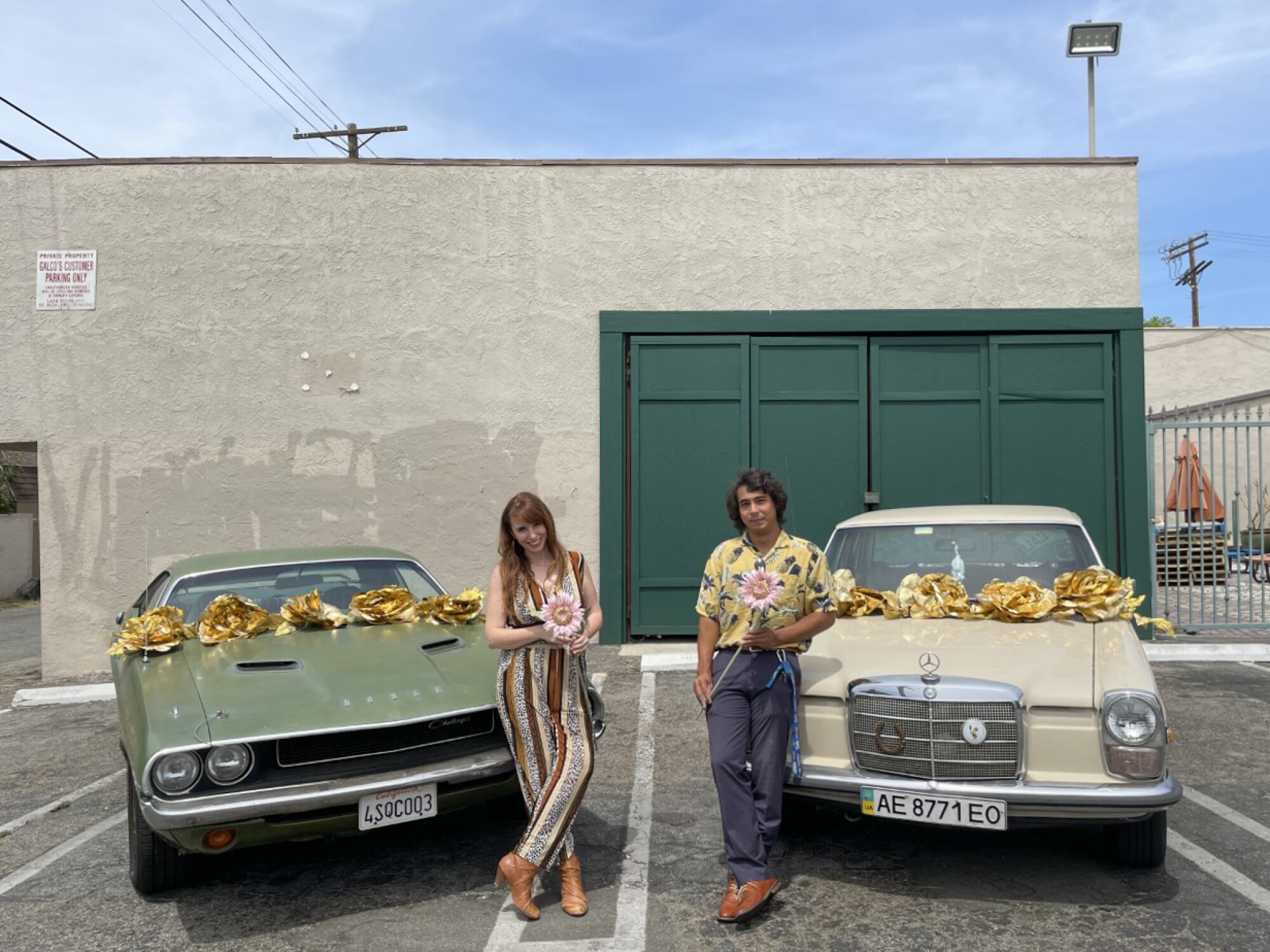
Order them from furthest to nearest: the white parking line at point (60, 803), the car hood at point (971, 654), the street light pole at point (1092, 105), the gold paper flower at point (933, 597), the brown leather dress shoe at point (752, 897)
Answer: the street light pole at point (1092, 105)
the white parking line at point (60, 803)
the gold paper flower at point (933, 597)
the car hood at point (971, 654)
the brown leather dress shoe at point (752, 897)

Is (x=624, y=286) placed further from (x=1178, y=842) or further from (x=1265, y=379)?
(x=1265, y=379)

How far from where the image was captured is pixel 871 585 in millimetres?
5230

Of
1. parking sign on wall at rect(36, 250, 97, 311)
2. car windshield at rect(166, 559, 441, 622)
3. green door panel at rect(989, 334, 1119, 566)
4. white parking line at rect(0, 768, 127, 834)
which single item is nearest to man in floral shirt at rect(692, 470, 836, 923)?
car windshield at rect(166, 559, 441, 622)

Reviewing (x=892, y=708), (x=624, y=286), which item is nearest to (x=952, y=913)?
(x=892, y=708)

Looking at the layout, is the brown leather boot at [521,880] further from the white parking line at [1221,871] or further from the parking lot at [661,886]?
the white parking line at [1221,871]

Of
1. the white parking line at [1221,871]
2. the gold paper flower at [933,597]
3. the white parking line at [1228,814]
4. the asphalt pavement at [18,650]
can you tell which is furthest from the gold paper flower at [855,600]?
the asphalt pavement at [18,650]

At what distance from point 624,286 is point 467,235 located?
1.62 metres

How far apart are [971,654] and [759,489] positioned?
3.76 ft

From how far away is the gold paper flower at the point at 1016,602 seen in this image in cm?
459

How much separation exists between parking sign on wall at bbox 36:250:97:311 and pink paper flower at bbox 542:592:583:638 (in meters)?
8.03

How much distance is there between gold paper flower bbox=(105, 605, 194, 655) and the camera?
4762 millimetres

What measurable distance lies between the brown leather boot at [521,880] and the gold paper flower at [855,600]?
6.43ft

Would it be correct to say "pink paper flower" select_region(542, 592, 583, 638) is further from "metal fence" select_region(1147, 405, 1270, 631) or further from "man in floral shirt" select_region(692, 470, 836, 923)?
"metal fence" select_region(1147, 405, 1270, 631)

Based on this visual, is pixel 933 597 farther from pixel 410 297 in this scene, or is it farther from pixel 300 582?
pixel 410 297
